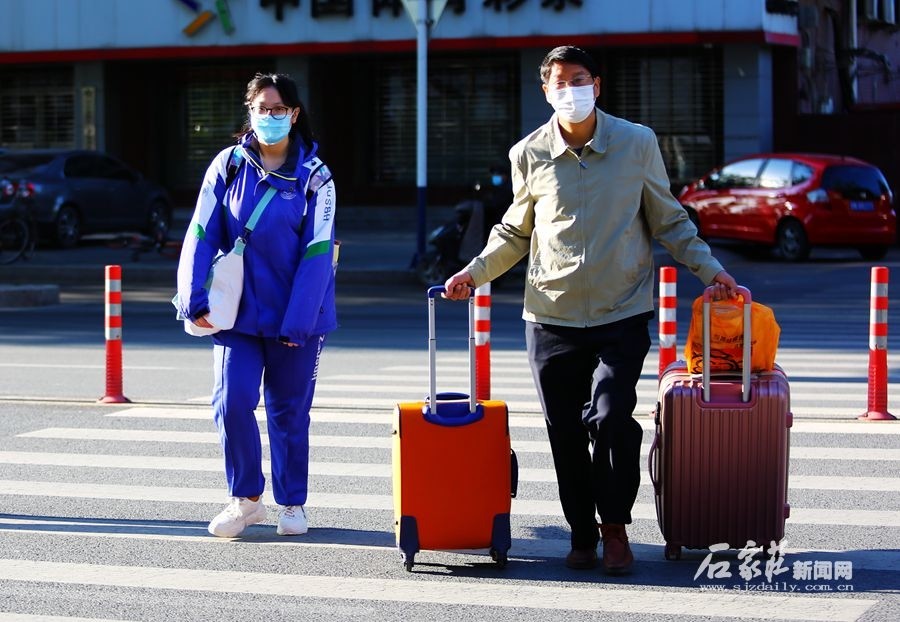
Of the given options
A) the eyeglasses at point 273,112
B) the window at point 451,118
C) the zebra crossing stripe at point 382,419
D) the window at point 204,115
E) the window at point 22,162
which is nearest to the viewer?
the eyeglasses at point 273,112

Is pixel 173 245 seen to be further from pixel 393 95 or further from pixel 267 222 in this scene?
pixel 267 222

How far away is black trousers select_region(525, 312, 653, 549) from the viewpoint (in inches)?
244

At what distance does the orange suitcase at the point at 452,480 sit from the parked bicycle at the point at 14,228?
60.0 ft

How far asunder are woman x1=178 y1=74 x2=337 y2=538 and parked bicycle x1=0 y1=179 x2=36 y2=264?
17488 millimetres

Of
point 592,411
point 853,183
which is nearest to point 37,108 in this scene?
point 853,183

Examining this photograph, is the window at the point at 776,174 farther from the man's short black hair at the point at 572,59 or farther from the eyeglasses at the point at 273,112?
the man's short black hair at the point at 572,59

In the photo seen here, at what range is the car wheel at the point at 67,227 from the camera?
26.0 metres

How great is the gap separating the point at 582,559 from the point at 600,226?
49.6 inches

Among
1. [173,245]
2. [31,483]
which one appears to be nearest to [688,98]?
[173,245]

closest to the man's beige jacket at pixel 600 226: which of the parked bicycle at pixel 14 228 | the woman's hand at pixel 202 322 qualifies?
the woman's hand at pixel 202 322

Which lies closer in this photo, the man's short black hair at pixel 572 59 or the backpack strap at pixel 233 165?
the man's short black hair at pixel 572 59

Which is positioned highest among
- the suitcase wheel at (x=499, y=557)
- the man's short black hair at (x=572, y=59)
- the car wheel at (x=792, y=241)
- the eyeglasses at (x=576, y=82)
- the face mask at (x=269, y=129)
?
the man's short black hair at (x=572, y=59)

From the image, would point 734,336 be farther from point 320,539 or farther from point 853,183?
point 853,183

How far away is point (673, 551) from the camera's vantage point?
6.36 metres
